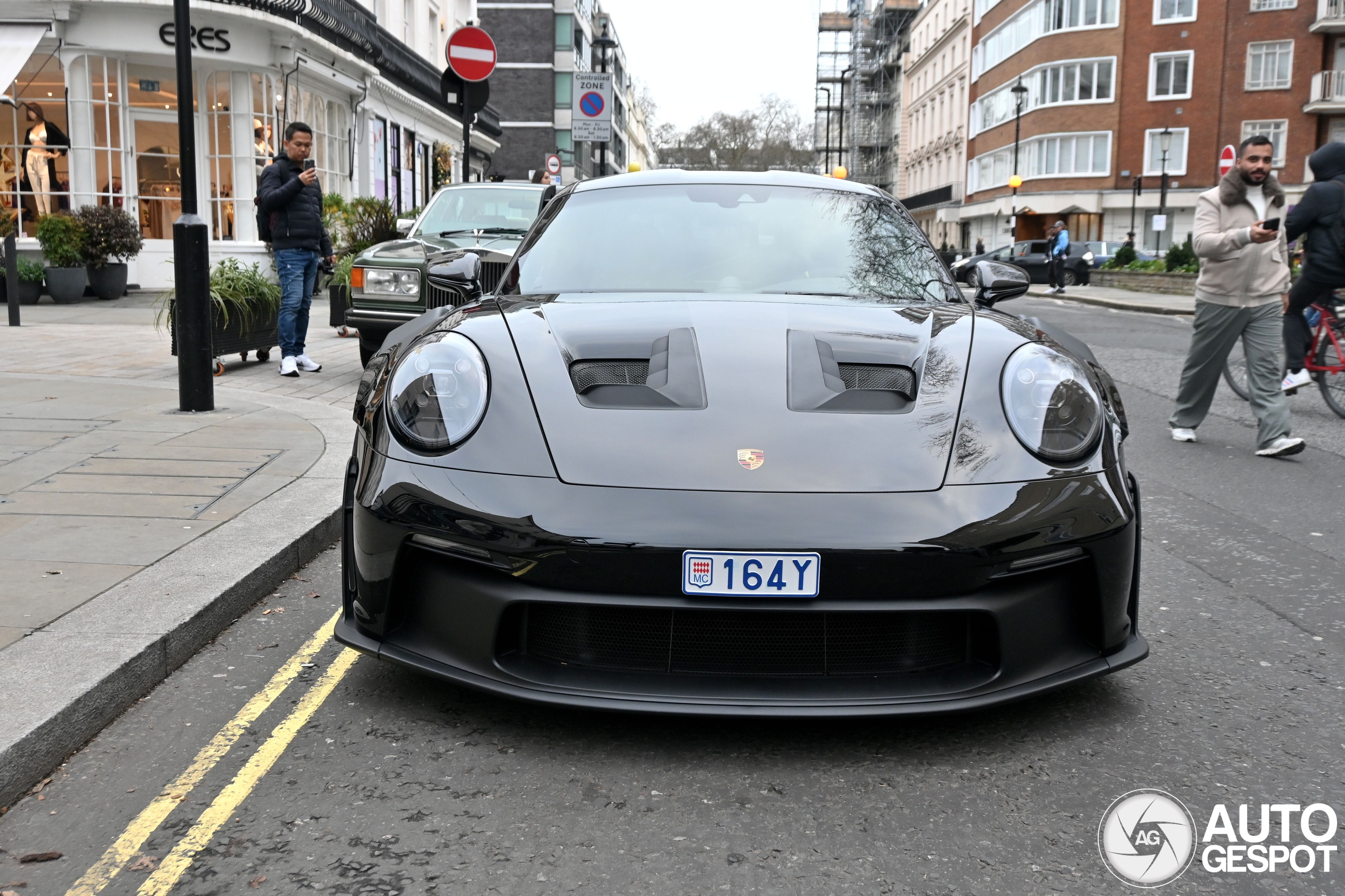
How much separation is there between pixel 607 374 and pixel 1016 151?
49965mm

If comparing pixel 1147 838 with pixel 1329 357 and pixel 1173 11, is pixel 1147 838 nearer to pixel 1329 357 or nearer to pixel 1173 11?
pixel 1329 357

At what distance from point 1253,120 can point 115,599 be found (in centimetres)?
5592

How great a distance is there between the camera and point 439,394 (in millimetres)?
2928

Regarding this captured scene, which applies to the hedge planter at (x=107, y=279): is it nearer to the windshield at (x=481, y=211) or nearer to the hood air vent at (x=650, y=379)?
the windshield at (x=481, y=211)

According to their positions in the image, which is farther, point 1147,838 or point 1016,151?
point 1016,151

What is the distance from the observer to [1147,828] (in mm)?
2344

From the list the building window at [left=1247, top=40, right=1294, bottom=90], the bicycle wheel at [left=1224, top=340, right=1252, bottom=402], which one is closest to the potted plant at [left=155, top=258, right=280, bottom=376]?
the bicycle wheel at [left=1224, top=340, right=1252, bottom=402]

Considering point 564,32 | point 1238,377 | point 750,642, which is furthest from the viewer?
point 564,32

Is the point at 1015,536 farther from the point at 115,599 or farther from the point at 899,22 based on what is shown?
the point at 899,22

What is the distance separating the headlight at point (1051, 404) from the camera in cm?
281

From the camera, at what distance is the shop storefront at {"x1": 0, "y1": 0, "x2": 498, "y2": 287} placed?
59.9 ft

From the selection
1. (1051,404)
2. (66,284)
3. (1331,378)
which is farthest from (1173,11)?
(1051,404)

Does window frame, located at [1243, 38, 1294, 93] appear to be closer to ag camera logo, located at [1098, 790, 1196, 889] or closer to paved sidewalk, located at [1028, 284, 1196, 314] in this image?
paved sidewalk, located at [1028, 284, 1196, 314]

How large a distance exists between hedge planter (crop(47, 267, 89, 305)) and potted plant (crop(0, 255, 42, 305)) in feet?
0.48
